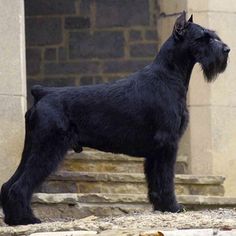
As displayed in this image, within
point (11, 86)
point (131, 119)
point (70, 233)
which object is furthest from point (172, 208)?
point (11, 86)

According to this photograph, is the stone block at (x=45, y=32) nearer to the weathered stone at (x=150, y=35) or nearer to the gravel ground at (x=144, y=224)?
the weathered stone at (x=150, y=35)

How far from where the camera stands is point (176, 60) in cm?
932

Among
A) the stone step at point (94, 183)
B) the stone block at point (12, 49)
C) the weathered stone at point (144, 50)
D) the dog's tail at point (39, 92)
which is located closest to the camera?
the dog's tail at point (39, 92)

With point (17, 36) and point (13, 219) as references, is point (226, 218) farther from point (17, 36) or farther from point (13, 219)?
point (17, 36)

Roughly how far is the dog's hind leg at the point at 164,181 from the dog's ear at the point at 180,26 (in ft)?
2.90

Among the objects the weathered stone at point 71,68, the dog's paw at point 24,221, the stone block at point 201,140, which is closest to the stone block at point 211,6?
the stone block at point 201,140

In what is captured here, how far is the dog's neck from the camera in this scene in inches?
366

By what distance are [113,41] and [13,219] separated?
5.52m

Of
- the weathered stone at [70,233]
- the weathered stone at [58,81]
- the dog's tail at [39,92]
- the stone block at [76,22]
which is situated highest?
the stone block at [76,22]

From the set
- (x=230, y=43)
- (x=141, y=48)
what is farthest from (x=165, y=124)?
(x=141, y=48)

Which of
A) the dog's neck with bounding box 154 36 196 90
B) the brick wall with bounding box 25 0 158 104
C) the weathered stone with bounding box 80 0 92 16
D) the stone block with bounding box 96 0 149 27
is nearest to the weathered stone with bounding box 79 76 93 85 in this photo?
the brick wall with bounding box 25 0 158 104

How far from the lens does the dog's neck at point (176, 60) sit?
9305 mm

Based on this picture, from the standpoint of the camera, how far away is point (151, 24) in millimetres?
14070

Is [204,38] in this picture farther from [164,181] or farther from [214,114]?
[214,114]
